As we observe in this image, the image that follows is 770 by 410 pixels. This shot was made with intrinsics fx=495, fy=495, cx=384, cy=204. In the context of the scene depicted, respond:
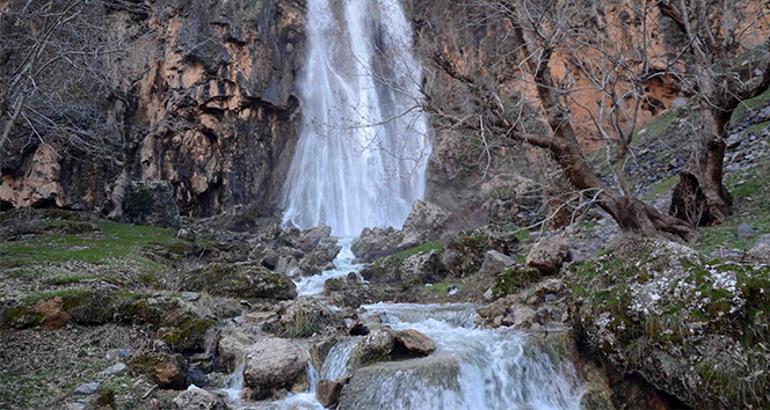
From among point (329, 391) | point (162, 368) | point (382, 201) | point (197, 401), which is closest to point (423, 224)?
point (382, 201)

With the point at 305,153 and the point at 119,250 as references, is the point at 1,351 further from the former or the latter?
the point at 305,153

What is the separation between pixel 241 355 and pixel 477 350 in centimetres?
350

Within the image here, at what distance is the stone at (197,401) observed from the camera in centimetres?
579

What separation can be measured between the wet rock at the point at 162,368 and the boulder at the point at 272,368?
837 millimetres

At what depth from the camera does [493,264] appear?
1317 centimetres

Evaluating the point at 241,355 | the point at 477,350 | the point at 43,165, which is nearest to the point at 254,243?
the point at 43,165

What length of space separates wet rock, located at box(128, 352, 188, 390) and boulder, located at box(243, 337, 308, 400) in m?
0.84

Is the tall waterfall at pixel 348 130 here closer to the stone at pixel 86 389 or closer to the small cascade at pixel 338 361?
the small cascade at pixel 338 361

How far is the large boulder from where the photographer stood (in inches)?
444

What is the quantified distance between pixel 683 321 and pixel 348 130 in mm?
24021

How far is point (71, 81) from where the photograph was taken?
33.2 ft

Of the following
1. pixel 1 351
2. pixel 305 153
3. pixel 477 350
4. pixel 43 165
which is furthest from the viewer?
pixel 305 153

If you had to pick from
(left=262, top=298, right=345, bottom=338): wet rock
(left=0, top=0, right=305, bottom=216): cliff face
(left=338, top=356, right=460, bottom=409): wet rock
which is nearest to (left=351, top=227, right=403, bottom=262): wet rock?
(left=0, top=0, right=305, bottom=216): cliff face

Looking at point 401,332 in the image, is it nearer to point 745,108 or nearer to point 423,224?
point 745,108
